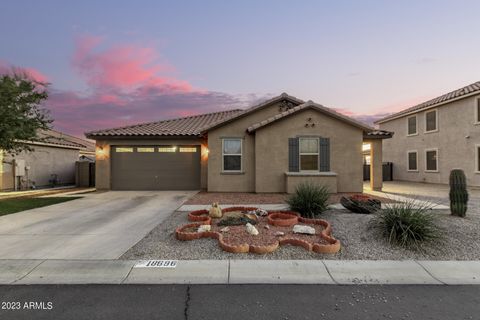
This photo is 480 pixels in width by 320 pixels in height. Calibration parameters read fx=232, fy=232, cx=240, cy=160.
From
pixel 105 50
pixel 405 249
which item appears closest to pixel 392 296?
pixel 405 249

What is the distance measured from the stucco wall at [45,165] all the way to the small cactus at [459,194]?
A: 2236 cm

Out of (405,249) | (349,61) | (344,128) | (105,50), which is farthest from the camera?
(349,61)

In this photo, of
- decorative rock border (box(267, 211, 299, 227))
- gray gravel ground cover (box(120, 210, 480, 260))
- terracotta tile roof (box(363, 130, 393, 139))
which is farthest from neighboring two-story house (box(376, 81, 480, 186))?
decorative rock border (box(267, 211, 299, 227))

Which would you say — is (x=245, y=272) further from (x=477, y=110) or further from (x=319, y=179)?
(x=477, y=110)

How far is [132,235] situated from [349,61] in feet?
50.7

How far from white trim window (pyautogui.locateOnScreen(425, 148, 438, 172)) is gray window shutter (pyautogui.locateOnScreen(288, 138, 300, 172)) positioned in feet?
43.6

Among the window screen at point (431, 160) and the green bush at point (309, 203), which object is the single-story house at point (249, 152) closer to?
the green bush at point (309, 203)

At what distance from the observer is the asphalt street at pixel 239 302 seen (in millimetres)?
2791

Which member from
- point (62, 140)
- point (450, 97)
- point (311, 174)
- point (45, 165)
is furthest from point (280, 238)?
point (62, 140)

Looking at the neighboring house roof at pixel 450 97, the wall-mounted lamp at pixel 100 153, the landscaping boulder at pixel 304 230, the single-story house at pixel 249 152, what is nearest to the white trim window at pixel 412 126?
the neighboring house roof at pixel 450 97

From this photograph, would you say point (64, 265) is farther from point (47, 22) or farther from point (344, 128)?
point (47, 22)

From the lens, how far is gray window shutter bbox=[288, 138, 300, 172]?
12.0 meters

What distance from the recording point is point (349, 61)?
1470 centimetres

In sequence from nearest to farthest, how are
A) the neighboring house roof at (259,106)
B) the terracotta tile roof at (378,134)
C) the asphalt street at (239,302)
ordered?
the asphalt street at (239,302) → the neighboring house roof at (259,106) → the terracotta tile roof at (378,134)
